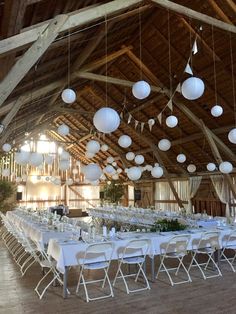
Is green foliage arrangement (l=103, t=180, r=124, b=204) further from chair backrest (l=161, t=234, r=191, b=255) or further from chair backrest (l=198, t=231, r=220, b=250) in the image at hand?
chair backrest (l=161, t=234, r=191, b=255)

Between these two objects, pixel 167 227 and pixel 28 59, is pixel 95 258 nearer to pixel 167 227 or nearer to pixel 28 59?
pixel 167 227

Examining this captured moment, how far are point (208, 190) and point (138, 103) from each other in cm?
572

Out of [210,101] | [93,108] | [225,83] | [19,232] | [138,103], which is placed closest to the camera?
[19,232]

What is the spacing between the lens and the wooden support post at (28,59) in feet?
11.9

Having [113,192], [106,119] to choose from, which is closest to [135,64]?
[106,119]

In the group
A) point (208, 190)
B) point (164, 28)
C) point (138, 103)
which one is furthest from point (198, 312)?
point (208, 190)

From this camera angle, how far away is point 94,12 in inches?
173

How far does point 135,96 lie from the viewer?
199 inches

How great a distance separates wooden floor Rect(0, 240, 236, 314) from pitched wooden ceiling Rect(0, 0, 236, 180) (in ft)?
11.0

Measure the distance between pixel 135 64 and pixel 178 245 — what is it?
20.7 feet

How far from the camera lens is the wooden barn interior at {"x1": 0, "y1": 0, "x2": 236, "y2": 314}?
416 cm

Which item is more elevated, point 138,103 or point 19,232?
point 138,103

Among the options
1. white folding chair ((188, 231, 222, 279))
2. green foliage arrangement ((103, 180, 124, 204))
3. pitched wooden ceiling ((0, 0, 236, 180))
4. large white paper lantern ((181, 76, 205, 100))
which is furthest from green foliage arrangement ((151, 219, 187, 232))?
green foliage arrangement ((103, 180, 124, 204))

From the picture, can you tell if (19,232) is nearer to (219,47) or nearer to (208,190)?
(219,47)
